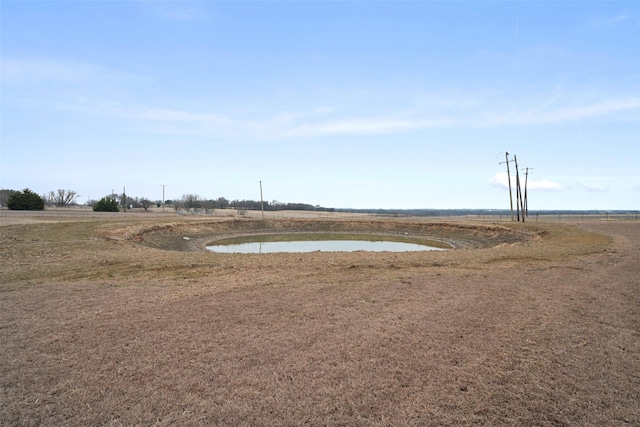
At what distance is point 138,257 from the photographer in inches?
635

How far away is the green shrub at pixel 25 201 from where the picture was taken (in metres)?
62.6

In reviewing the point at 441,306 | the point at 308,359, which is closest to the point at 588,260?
the point at 441,306

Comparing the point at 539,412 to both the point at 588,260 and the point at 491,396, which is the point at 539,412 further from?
the point at 588,260

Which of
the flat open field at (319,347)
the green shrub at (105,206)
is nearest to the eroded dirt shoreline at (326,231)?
the flat open field at (319,347)

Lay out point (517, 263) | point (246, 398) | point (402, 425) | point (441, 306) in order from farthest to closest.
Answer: point (517, 263)
point (441, 306)
point (246, 398)
point (402, 425)

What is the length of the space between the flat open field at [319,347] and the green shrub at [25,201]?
65773 mm

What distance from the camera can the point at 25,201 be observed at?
207 ft

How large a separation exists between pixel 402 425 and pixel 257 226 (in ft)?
161

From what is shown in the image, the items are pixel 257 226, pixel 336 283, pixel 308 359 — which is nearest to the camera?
pixel 308 359

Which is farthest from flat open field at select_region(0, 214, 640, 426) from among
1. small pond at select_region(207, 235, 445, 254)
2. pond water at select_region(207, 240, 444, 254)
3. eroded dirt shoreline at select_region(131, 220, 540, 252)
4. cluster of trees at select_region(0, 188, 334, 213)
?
cluster of trees at select_region(0, 188, 334, 213)

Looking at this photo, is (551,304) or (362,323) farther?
(551,304)

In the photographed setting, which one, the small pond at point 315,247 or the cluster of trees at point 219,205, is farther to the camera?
the cluster of trees at point 219,205

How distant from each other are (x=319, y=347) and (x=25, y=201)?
3017 inches

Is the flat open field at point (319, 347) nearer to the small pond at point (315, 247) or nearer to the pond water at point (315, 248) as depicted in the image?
the small pond at point (315, 247)
